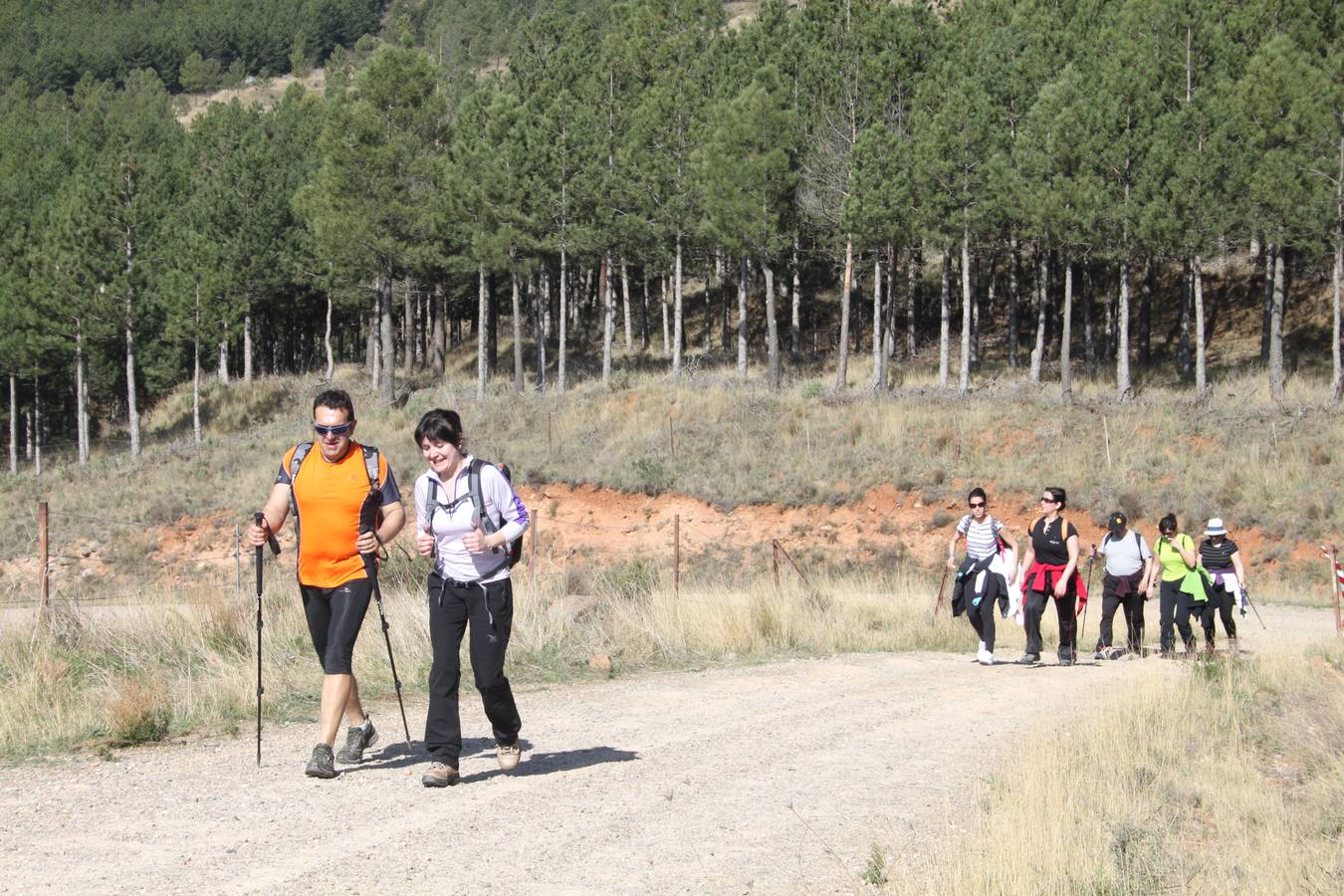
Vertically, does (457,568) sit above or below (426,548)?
below

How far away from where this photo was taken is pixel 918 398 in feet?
125

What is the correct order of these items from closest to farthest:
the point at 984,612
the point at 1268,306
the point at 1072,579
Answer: the point at 984,612 → the point at 1072,579 → the point at 1268,306

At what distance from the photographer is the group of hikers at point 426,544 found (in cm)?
701

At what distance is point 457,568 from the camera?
708cm

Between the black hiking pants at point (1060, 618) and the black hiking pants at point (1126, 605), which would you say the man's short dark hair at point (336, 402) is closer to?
the black hiking pants at point (1060, 618)

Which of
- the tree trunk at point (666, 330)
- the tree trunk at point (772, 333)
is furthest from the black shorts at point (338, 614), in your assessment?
the tree trunk at point (666, 330)

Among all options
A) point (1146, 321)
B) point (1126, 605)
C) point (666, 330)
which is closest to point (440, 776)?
point (1126, 605)

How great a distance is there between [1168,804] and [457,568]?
164 inches

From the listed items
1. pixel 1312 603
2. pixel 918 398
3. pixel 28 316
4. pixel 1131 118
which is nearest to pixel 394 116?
pixel 28 316

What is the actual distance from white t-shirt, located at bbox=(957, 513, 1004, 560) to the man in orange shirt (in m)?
7.27

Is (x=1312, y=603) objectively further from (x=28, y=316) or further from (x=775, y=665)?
(x=28, y=316)

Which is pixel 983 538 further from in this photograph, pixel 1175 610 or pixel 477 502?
pixel 477 502

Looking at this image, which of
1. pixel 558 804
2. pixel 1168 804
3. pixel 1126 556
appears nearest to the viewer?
pixel 558 804

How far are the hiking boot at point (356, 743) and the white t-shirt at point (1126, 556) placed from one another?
30.7 feet
